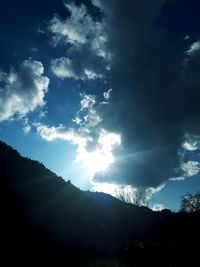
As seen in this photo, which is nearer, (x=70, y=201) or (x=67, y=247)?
(x=67, y=247)

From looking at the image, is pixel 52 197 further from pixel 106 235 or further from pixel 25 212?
pixel 106 235

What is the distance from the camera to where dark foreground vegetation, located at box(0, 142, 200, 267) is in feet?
83.3

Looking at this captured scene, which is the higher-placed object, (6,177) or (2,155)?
(2,155)

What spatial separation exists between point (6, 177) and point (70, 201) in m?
11.5

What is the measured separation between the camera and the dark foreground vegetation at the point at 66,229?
25.4 m

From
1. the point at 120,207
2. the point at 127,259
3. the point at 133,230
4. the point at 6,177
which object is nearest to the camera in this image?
the point at 127,259

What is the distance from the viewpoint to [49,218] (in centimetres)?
3462

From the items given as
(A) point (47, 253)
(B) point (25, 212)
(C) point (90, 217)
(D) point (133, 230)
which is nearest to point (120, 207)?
(D) point (133, 230)

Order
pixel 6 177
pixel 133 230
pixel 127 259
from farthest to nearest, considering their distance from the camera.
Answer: pixel 133 230, pixel 6 177, pixel 127 259

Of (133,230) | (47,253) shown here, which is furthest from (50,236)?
(133,230)

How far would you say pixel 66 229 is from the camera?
35.1 meters

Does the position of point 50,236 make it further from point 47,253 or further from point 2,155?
point 2,155

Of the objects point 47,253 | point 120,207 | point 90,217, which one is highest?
point 120,207

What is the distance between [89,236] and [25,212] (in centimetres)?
994
